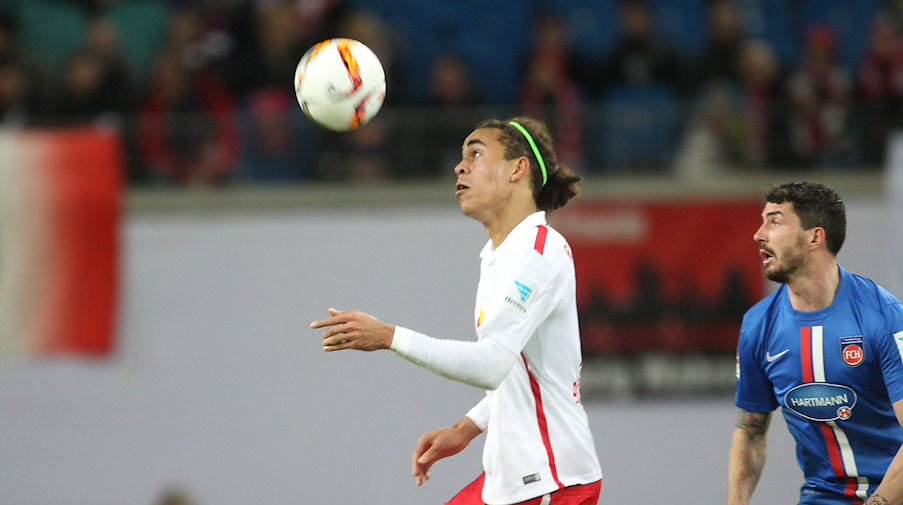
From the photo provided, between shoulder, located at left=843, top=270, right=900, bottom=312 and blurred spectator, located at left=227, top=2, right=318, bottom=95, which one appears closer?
shoulder, located at left=843, top=270, right=900, bottom=312

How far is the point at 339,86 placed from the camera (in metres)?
5.75

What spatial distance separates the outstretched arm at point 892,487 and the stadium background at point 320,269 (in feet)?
18.8

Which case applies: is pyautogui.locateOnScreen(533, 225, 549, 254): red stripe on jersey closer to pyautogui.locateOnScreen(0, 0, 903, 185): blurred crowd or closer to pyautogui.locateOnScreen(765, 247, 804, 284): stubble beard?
pyautogui.locateOnScreen(765, 247, 804, 284): stubble beard

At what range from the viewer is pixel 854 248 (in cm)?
1059

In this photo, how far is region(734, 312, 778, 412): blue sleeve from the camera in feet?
17.3

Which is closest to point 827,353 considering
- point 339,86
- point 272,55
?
point 339,86

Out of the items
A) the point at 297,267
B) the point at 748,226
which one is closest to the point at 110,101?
the point at 297,267

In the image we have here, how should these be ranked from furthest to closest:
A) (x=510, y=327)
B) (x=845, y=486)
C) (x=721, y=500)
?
(x=721, y=500) < (x=845, y=486) < (x=510, y=327)

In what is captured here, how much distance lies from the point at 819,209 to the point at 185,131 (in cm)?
665

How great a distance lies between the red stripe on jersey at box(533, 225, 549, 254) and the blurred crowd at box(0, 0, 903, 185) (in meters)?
5.41

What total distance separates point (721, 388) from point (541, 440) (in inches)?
240

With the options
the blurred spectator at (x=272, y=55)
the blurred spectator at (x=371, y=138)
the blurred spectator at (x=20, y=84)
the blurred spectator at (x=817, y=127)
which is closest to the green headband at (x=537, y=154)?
the blurred spectator at (x=371, y=138)

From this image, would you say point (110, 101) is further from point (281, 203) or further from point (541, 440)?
point (541, 440)

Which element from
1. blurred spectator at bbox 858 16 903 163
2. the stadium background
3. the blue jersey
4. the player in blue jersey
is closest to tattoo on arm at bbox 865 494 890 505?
the player in blue jersey
